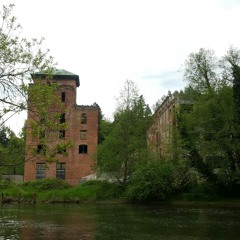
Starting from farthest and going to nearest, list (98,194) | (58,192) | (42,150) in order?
(58,192) → (98,194) → (42,150)

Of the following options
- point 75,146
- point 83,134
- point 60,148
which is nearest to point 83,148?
point 75,146

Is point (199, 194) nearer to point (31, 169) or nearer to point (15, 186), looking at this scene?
point (15, 186)

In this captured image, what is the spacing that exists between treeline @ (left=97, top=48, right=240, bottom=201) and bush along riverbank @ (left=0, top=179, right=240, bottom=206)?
0.47ft

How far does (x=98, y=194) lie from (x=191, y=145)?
45.0ft

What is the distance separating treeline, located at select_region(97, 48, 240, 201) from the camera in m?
41.9

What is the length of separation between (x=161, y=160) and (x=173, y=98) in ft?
48.9

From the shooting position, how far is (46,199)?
4928 centimetres

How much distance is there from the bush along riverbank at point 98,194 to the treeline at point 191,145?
0.47 ft

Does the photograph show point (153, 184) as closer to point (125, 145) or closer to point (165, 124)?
point (125, 145)

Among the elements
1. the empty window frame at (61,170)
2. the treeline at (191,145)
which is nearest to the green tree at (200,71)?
the treeline at (191,145)

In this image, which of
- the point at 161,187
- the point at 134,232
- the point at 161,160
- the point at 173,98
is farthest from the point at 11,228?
the point at 173,98

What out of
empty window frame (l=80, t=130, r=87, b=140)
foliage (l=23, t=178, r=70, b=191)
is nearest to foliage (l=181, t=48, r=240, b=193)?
foliage (l=23, t=178, r=70, b=191)

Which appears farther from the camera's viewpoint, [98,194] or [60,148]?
[98,194]

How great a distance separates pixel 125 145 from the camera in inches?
1953
